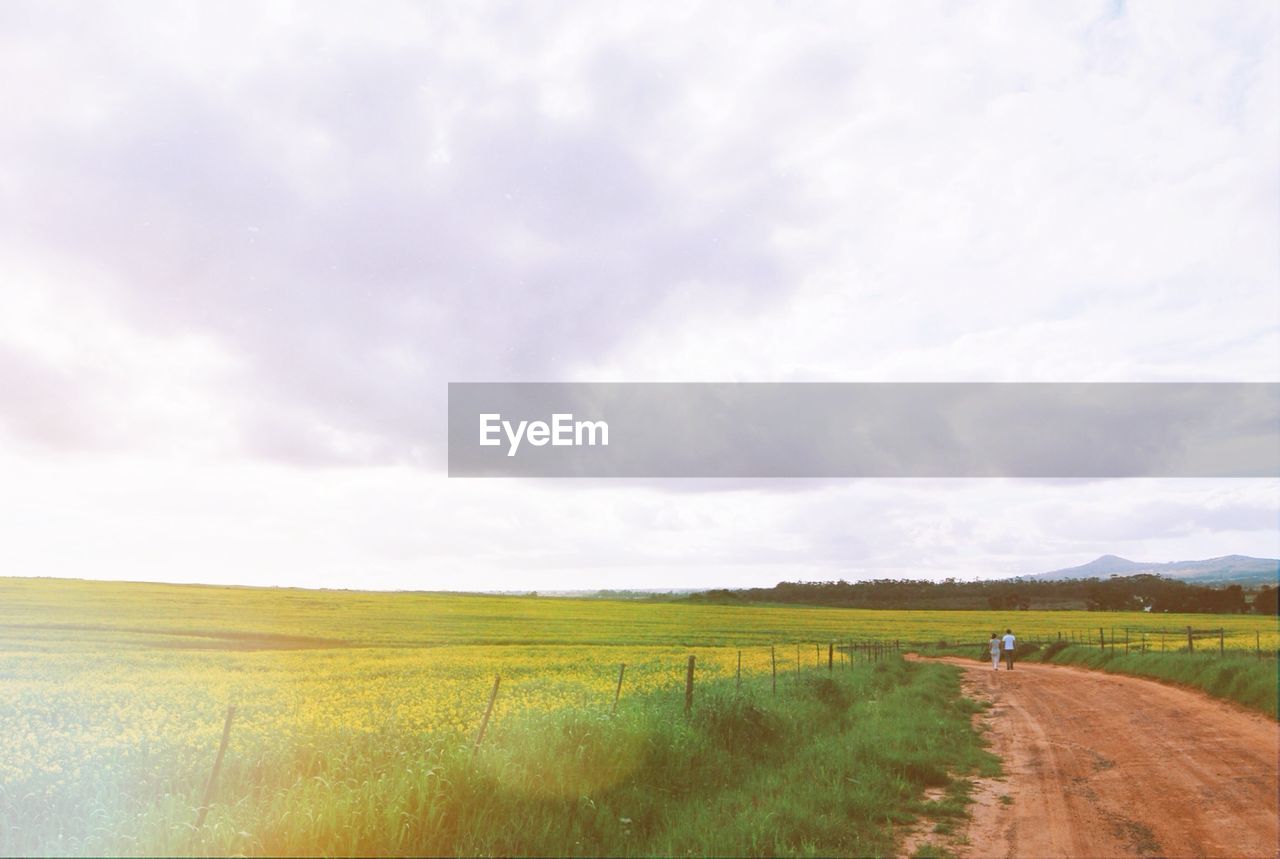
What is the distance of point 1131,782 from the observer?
508 inches

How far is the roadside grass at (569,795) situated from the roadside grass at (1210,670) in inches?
292

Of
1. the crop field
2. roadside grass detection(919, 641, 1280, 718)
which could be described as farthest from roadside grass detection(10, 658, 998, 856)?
roadside grass detection(919, 641, 1280, 718)

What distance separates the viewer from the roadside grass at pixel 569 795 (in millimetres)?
8133

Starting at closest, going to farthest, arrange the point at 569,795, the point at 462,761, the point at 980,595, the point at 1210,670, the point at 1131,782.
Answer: the point at 462,761, the point at 569,795, the point at 1131,782, the point at 1210,670, the point at 980,595

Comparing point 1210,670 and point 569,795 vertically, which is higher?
point 569,795

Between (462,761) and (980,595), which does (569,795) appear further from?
(980,595)

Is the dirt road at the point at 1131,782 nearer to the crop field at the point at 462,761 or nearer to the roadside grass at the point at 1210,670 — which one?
the roadside grass at the point at 1210,670

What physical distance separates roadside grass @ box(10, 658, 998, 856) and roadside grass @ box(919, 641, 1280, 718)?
7417 millimetres

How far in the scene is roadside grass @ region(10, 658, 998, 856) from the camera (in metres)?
8.13

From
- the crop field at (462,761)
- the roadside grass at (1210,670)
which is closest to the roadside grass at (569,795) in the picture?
the crop field at (462,761)

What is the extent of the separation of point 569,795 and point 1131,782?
345 inches

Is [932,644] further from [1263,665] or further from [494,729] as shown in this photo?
[494,729]

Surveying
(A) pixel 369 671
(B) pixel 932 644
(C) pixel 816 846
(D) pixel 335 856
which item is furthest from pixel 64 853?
(B) pixel 932 644

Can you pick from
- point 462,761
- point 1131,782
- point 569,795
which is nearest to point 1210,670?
point 1131,782
